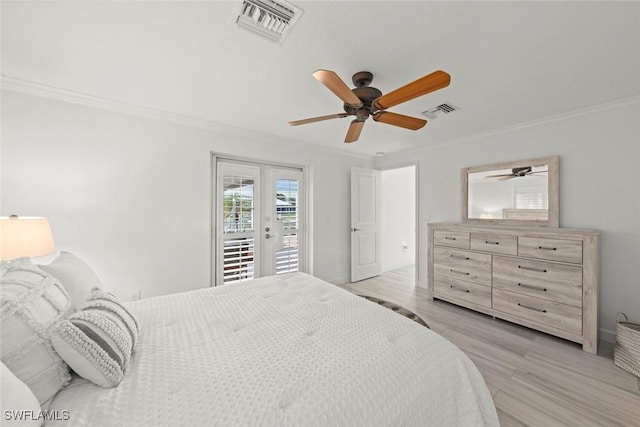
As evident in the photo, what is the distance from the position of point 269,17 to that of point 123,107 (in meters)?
2.01

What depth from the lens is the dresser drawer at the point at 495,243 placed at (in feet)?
8.77

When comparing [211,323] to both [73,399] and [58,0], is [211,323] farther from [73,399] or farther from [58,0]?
[58,0]

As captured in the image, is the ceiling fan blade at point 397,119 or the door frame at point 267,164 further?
the door frame at point 267,164

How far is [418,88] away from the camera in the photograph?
145 centimetres

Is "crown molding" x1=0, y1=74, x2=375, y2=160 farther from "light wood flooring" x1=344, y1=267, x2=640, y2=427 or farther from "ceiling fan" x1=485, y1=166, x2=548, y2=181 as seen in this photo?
"light wood flooring" x1=344, y1=267, x2=640, y2=427

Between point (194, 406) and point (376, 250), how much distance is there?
414 cm

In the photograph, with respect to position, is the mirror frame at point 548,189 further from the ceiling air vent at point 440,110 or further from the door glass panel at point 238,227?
the door glass panel at point 238,227

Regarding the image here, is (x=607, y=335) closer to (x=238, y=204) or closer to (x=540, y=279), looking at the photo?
(x=540, y=279)

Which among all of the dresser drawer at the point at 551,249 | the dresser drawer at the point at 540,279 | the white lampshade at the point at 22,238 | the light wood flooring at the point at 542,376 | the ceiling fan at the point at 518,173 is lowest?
the light wood flooring at the point at 542,376

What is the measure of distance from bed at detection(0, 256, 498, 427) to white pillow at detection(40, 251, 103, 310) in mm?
321

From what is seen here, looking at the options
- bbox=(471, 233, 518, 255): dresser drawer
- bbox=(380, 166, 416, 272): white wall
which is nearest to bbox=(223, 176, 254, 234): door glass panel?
bbox=(380, 166, 416, 272): white wall

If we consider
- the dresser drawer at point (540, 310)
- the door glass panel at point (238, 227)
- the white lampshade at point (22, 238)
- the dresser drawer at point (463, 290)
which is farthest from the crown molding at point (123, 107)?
the dresser drawer at point (540, 310)

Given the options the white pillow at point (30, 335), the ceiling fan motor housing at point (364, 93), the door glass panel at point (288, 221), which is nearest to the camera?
the white pillow at point (30, 335)

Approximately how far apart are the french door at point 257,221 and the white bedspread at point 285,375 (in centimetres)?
176
